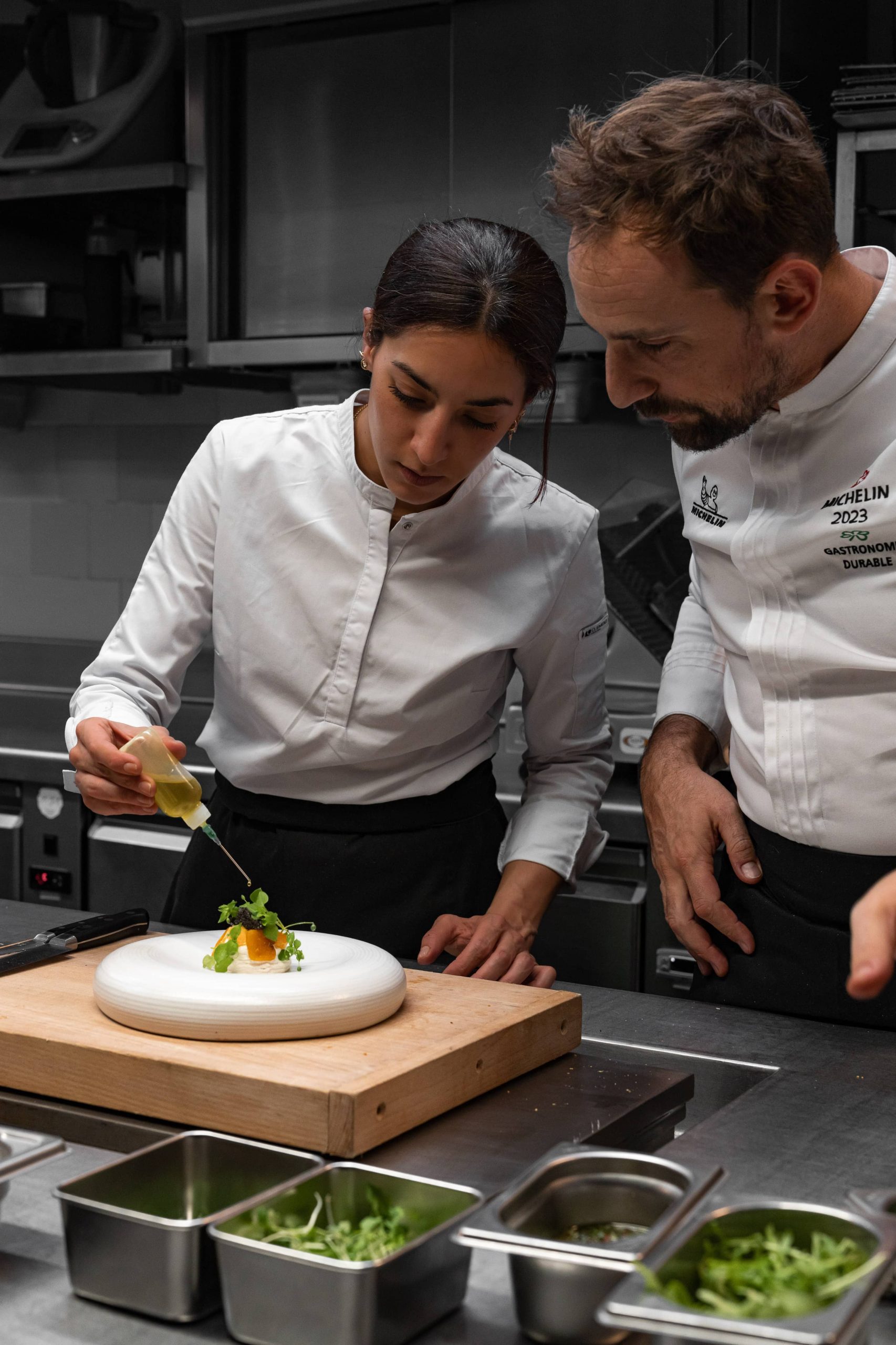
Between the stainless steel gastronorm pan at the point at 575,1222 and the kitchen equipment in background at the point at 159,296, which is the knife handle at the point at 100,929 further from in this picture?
the kitchen equipment in background at the point at 159,296

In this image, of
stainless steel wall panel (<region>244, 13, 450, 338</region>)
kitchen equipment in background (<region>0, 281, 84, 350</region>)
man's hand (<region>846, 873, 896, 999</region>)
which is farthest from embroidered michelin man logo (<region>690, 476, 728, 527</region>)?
kitchen equipment in background (<region>0, 281, 84, 350</region>)

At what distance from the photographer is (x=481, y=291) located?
4.98ft

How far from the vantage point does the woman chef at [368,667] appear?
1.73 metres

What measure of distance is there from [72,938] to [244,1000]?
0.33 m

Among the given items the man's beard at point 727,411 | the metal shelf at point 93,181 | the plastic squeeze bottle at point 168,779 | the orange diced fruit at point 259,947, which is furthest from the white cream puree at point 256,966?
the metal shelf at point 93,181

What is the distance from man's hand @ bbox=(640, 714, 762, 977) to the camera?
1.51 m

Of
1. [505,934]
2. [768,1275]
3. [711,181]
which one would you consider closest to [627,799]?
[505,934]

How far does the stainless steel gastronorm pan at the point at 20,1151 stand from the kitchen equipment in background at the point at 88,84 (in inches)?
110

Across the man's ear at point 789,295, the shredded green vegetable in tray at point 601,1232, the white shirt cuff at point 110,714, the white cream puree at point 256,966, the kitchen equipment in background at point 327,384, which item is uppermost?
the kitchen equipment in background at point 327,384

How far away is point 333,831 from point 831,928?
2.03ft

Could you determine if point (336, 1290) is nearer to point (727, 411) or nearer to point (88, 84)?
point (727, 411)

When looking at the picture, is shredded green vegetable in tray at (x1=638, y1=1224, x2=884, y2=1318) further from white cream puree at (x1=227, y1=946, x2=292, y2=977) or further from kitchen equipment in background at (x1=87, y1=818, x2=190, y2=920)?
kitchen equipment in background at (x1=87, y1=818, x2=190, y2=920)

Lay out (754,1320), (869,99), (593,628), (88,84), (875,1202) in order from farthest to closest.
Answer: (88,84) → (869,99) → (593,628) → (875,1202) → (754,1320)

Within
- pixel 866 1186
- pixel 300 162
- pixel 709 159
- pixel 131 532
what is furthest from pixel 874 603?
pixel 131 532
